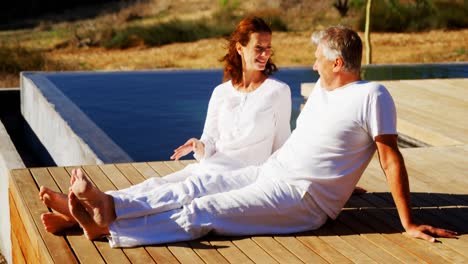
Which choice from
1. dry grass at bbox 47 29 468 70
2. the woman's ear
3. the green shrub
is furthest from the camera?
the green shrub

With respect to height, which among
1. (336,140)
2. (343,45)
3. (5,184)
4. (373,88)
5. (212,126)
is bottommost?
(5,184)

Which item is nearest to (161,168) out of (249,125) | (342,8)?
(249,125)

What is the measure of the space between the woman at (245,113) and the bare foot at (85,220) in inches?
16.4

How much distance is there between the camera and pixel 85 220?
304cm

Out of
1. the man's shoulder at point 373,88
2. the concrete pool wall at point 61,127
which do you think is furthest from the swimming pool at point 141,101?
the man's shoulder at point 373,88

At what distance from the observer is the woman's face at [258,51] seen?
3.50m

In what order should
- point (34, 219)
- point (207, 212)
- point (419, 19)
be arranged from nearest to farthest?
1. point (207, 212)
2. point (34, 219)
3. point (419, 19)

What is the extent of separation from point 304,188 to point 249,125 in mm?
519

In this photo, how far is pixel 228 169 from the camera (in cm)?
359

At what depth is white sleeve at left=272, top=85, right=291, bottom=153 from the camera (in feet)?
11.6

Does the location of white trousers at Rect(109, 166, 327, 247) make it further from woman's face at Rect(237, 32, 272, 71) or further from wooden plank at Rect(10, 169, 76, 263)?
woman's face at Rect(237, 32, 272, 71)

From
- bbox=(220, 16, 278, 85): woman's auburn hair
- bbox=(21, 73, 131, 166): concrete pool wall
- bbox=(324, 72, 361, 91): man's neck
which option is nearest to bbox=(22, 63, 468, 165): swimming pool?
bbox=(21, 73, 131, 166): concrete pool wall

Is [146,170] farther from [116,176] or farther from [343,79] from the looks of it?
[343,79]

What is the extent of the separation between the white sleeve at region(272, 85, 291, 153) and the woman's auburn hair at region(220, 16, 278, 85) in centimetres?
13
